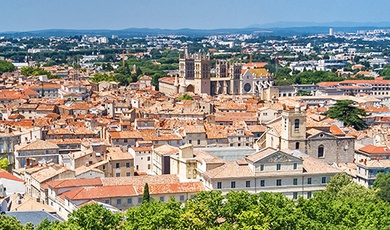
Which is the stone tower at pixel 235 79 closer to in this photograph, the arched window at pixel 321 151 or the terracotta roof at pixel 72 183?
the arched window at pixel 321 151

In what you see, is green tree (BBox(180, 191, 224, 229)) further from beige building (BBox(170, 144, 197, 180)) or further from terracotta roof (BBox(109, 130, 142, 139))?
terracotta roof (BBox(109, 130, 142, 139))

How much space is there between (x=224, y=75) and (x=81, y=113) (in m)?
47.8

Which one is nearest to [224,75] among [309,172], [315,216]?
[309,172]

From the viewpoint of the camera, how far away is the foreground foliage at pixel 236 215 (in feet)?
99.3

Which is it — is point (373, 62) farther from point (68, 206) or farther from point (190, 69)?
point (68, 206)

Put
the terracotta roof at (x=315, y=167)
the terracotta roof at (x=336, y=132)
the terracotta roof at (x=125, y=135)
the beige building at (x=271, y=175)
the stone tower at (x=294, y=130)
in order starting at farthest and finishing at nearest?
the terracotta roof at (x=125, y=135)
the terracotta roof at (x=336, y=132)
the stone tower at (x=294, y=130)
the terracotta roof at (x=315, y=167)
the beige building at (x=271, y=175)

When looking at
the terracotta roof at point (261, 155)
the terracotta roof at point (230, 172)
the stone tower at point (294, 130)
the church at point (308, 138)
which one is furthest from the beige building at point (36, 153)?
the stone tower at point (294, 130)

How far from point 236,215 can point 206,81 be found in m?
78.3

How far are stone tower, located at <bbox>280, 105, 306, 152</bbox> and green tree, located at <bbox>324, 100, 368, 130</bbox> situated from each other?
23.3 m

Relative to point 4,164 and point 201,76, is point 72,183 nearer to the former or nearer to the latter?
point 4,164

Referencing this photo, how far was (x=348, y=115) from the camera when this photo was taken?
70.1 meters

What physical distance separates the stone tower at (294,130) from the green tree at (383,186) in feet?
20.1

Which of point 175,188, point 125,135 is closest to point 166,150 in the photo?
point 125,135

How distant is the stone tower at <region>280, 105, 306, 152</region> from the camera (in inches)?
1805
